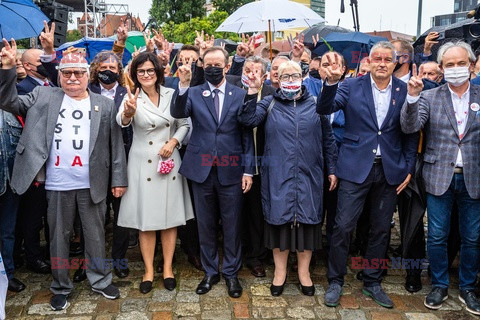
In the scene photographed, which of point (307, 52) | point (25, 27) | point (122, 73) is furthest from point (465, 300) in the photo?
point (25, 27)

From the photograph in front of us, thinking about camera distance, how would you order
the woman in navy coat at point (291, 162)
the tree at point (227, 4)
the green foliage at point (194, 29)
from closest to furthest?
the woman in navy coat at point (291, 162) → the green foliage at point (194, 29) → the tree at point (227, 4)

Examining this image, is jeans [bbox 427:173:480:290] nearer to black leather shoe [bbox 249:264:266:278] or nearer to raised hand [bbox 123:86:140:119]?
black leather shoe [bbox 249:264:266:278]

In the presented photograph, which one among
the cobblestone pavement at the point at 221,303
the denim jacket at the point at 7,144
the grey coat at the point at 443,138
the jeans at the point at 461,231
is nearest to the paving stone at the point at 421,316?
the cobblestone pavement at the point at 221,303

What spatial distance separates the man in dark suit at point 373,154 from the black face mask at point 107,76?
2281 mm

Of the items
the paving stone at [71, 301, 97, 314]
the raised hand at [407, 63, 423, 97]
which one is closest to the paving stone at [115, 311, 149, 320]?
the paving stone at [71, 301, 97, 314]

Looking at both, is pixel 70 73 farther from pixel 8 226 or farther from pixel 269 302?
pixel 269 302

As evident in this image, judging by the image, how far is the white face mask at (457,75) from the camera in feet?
13.5

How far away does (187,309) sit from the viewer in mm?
4219

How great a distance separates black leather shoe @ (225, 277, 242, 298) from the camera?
4457 mm

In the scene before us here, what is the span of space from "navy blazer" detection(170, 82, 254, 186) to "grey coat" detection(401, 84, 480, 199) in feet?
5.02

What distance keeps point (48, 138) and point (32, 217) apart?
119 cm

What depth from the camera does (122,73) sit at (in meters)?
5.15

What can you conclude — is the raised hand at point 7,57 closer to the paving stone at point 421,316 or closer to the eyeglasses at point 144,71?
the eyeglasses at point 144,71

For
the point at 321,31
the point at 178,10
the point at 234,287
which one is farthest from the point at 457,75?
the point at 178,10
